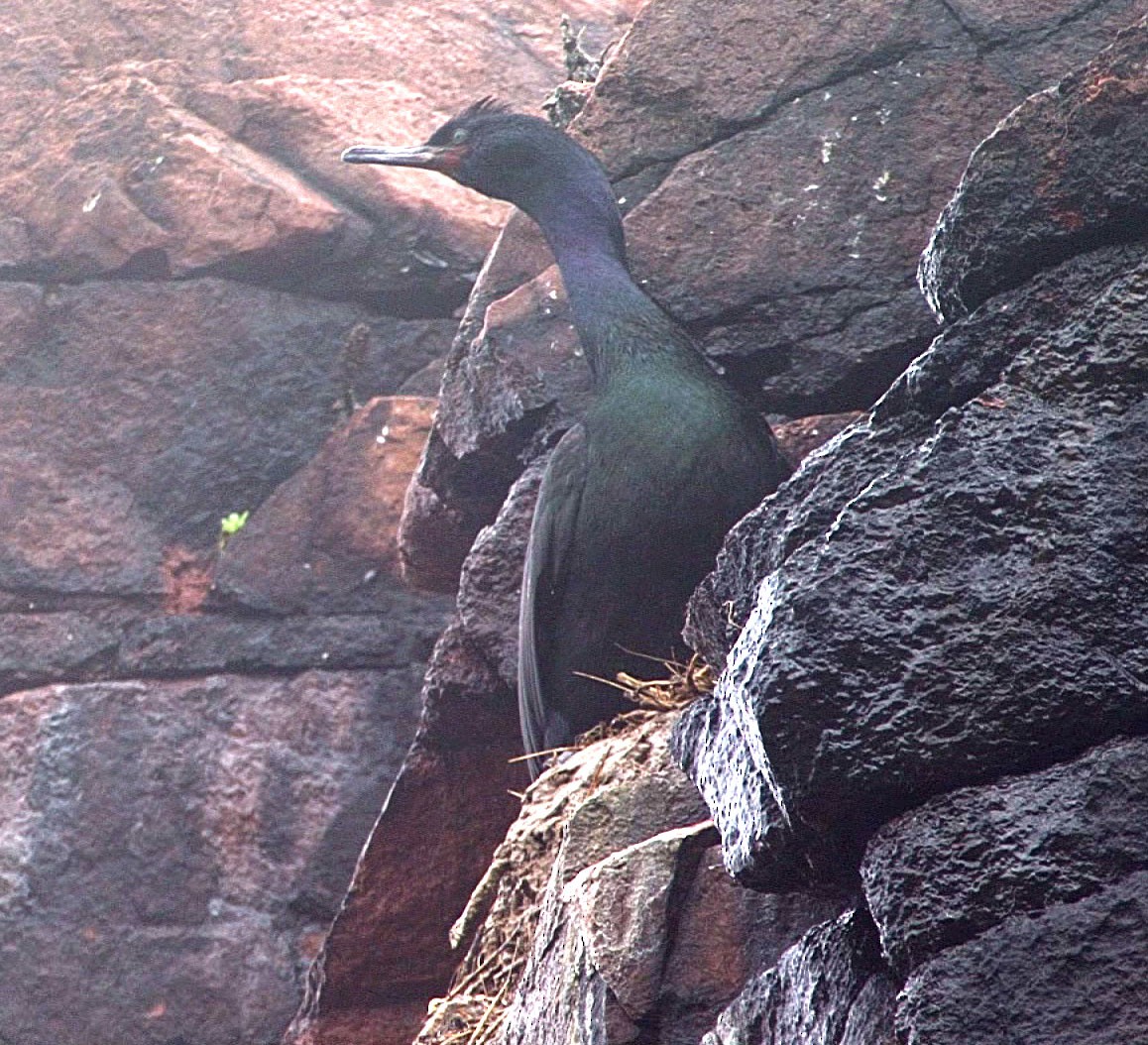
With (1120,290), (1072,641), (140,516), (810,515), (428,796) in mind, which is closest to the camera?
(1072,641)

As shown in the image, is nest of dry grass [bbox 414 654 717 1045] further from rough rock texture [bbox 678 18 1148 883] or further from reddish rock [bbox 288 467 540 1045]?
rough rock texture [bbox 678 18 1148 883]

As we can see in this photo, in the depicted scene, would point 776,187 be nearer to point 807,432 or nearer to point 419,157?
point 807,432

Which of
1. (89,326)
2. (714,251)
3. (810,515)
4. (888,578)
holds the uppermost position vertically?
(89,326)

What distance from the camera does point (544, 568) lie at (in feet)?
11.0

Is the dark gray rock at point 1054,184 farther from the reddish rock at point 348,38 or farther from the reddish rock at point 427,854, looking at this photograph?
the reddish rock at point 348,38

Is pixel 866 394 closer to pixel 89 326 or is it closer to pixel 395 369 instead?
pixel 395 369

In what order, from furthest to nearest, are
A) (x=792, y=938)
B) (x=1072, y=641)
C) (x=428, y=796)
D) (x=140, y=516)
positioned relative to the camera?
(x=140, y=516) < (x=428, y=796) < (x=792, y=938) < (x=1072, y=641)

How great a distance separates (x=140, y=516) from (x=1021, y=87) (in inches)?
107

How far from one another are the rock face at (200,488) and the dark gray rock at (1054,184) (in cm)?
301

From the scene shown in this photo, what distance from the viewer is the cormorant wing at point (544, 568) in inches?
129

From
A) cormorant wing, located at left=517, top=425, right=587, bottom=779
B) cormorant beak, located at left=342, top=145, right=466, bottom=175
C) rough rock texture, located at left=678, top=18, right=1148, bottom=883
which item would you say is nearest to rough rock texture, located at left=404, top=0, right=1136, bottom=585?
cormorant beak, located at left=342, top=145, right=466, bottom=175

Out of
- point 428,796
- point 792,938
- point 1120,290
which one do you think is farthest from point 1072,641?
point 428,796

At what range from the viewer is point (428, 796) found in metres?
3.85

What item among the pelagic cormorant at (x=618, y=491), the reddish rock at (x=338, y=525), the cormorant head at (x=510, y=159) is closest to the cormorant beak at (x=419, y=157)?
the cormorant head at (x=510, y=159)
